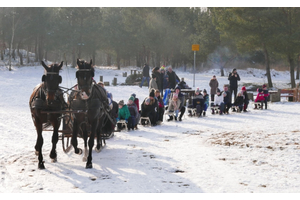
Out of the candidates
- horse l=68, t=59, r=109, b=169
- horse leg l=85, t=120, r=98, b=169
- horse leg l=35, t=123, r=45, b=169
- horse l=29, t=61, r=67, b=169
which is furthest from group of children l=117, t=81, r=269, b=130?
horse leg l=35, t=123, r=45, b=169

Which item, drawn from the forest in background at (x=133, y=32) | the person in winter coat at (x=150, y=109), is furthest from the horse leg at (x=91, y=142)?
the forest in background at (x=133, y=32)

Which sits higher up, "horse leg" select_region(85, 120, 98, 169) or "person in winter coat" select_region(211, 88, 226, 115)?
"person in winter coat" select_region(211, 88, 226, 115)

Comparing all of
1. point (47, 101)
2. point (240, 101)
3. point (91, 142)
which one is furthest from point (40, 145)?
point (240, 101)

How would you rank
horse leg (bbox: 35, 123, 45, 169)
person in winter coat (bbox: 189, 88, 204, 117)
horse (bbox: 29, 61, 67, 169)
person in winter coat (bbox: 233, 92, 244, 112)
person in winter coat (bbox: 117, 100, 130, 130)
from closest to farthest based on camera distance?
horse (bbox: 29, 61, 67, 169), horse leg (bbox: 35, 123, 45, 169), person in winter coat (bbox: 117, 100, 130, 130), person in winter coat (bbox: 189, 88, 204, 117), person in winter coat (bbox: 233, 92, 244, 112)

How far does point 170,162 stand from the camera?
26.1 ft

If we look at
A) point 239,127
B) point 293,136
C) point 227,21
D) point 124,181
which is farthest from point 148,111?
point 227,21

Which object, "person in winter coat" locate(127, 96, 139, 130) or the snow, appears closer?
the snow

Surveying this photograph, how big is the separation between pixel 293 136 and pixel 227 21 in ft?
75.8

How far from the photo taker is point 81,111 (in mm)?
7691

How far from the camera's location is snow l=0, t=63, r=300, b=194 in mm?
6172

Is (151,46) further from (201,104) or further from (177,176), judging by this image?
(177,176)

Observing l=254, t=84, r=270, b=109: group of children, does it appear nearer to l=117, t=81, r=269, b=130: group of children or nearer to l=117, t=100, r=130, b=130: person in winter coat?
l=117, t=81, r=269, b=130: group of children

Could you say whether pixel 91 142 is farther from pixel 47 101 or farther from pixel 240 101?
pixel 240 101

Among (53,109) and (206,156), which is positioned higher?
(53,109)
